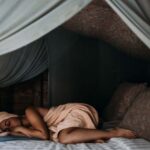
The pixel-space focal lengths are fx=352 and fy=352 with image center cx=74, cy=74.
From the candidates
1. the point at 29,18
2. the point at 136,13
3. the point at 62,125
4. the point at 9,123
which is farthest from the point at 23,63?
the point at 136,13

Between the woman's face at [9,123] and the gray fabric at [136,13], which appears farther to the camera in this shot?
the woman's face at [9,123]

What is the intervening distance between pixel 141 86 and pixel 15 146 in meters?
1.27

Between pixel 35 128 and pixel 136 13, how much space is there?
4.58 ft

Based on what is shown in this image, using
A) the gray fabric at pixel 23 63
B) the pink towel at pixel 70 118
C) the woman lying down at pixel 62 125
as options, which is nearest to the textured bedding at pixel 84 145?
the woman lying down at pixel 62 125

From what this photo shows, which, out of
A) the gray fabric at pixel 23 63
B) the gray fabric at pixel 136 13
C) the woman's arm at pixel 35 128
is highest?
the gray fabric at pixel 136 13

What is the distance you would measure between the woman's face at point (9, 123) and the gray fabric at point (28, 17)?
1.26 m

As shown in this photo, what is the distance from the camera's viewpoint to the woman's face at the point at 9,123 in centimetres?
284

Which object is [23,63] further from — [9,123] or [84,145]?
[84,145]

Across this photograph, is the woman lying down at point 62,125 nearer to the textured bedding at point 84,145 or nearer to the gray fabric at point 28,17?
the textured bedding at point 84,145

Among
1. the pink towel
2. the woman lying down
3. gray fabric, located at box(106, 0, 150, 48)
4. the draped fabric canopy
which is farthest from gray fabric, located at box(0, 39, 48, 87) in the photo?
gray fabric, located at box(106, 0, 150, 48)

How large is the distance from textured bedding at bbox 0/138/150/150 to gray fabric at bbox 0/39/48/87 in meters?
1.28

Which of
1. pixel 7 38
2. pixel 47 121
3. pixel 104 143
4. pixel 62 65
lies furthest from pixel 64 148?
pixel 62 65

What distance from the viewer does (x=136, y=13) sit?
1704mm

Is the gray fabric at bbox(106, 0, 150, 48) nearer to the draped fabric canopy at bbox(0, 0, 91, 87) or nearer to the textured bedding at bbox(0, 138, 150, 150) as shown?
the draped fabric canopy at bbox(0, 0, 91, 87)
